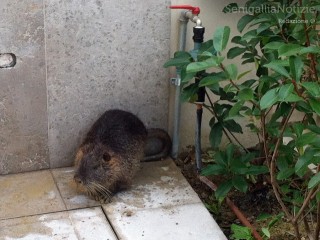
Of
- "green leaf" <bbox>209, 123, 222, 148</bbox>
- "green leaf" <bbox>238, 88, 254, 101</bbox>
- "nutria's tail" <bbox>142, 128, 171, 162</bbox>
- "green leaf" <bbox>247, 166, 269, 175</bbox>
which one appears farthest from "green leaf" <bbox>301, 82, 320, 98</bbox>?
"nutria's tail" <bbox>142, 128, 171, 162</bbox>

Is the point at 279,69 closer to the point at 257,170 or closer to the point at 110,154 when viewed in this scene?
the point at 257,170

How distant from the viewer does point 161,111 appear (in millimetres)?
5176

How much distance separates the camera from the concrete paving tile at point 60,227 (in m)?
4.15

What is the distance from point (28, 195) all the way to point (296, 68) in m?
2.25

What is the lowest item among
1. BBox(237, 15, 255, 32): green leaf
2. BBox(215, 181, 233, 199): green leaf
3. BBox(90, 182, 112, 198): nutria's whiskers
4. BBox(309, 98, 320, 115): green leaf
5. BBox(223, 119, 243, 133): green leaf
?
BBox(90, 182, 112, 198): nutria's whiskers

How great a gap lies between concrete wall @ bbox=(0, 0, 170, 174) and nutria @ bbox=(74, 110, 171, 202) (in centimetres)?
19

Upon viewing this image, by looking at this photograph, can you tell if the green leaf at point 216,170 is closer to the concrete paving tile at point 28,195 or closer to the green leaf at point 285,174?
the green leaf at point 285,174

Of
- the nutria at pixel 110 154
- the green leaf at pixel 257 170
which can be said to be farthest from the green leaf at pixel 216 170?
the nutria at pixel 110 154

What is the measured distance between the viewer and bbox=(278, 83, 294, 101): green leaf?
10.3ft

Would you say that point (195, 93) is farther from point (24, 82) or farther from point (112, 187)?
point (24, 82)

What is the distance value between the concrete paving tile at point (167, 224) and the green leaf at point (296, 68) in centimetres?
145

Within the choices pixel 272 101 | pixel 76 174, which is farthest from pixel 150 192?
pixel 272 101

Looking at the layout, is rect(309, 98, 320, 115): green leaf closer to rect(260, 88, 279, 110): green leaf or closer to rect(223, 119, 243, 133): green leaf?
rect(260, 88, 279, 110): green leaf

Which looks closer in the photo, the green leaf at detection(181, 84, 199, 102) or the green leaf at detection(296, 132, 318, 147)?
the green leaf at detection(296, 132, 318, 147)
